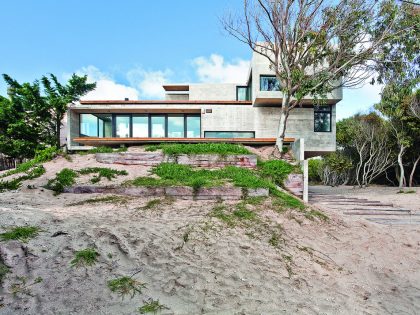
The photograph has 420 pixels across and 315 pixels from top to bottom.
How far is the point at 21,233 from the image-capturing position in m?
4.33

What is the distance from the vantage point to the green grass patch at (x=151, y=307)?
10.4 feet

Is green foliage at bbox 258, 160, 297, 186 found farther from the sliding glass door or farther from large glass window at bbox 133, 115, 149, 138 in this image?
large glass window at bbox 133, 115, 149, 138

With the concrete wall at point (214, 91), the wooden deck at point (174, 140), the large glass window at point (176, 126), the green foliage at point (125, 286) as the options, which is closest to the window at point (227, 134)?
the large glass window at point (176, 126)

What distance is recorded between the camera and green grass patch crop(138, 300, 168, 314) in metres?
3.18

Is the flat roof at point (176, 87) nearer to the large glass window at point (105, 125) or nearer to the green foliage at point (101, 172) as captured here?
the large glass window at point (105, 125)

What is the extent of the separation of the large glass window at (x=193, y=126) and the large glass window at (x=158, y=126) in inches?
65.0

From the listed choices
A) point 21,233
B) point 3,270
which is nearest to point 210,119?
point 21,233

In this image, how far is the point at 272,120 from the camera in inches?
680

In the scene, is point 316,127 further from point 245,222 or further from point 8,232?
point 8,232

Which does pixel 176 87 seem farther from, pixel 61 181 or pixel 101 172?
pixel 61 181

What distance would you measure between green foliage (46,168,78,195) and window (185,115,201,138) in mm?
9248

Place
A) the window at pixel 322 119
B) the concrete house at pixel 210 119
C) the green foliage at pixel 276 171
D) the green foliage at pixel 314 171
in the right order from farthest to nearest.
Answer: the green foliage at pixel 314 171, the window at pixel 322 119, the concrete house at pixel 210 119, the green foliage at pixel 276 171

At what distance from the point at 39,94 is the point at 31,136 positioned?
3240 millimetres

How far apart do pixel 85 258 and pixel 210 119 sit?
1384 cm
